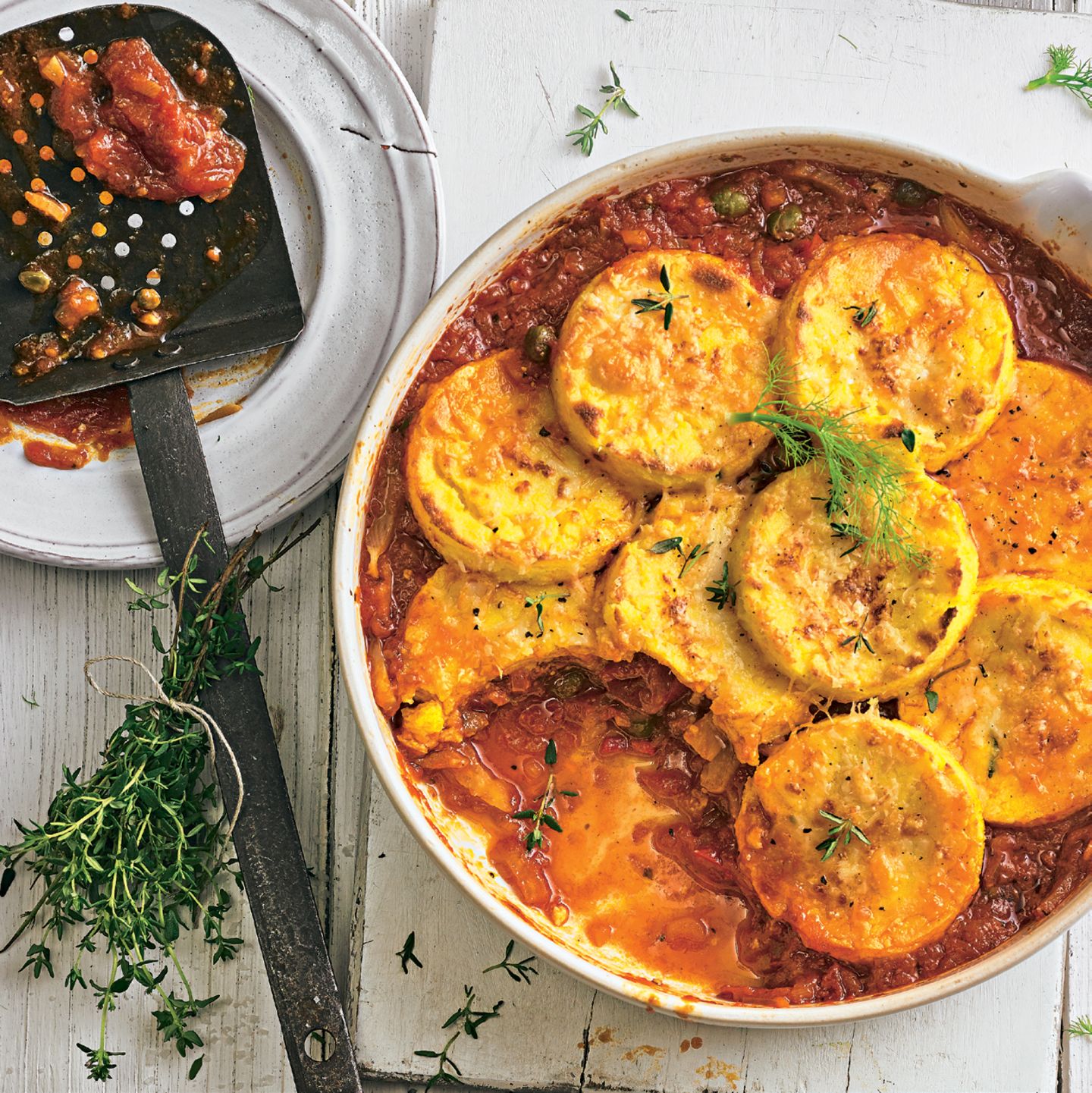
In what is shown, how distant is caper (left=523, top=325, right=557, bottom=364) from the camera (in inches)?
95.8

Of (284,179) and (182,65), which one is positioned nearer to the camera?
(182,65)

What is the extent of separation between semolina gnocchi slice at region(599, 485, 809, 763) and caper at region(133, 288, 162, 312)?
138 centimetres

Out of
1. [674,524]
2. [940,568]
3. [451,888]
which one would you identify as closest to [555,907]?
[451,888]

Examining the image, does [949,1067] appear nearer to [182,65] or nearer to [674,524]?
[674,524]

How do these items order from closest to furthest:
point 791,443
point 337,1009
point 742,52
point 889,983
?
point 791,443 → point 889,983 → point 337,1009 → point 742,52

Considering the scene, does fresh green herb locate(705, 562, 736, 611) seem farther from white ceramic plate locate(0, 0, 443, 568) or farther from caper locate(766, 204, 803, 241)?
white ceramic plate locate(0, 0, 443, 568)

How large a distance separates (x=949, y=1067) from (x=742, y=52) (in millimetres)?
2739

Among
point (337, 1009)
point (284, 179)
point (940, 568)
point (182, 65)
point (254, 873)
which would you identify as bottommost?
point (337, 1009)

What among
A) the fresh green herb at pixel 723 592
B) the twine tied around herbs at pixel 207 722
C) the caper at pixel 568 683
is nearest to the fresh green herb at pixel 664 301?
the fresh green herb at pixel 723 592

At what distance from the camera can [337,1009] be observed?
2.68 m

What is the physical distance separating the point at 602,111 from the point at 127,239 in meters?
1.28

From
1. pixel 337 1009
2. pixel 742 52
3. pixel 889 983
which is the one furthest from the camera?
pixel 742 52

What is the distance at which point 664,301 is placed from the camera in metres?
2.33

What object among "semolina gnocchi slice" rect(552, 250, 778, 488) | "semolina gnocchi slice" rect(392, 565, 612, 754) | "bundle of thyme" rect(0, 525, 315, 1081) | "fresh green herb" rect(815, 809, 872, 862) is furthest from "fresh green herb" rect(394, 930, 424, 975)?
"semolina gnocchi slice" rect(552, 250, 778, 488)
